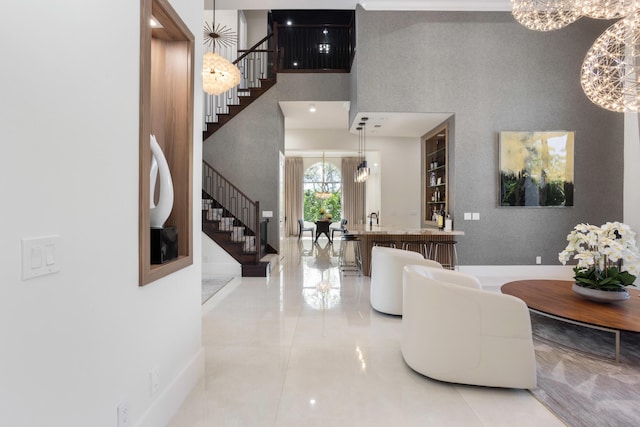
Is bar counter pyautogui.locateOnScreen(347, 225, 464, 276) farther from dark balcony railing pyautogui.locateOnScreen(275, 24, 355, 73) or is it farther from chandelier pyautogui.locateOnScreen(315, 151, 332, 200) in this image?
chandelier pyautogui.locateOnScreen(315, 151, 332, 200)

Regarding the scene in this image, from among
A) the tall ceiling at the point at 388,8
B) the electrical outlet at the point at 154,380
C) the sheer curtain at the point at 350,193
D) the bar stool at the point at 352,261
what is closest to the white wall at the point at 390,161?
the tall ceiling at the point at 388,8

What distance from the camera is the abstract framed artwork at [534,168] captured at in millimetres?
6008

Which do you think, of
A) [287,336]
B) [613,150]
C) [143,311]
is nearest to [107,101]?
[143,311]

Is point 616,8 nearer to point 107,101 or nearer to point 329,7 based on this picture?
point 107,101

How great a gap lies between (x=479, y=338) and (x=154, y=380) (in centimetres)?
204

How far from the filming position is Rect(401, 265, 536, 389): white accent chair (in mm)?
2305

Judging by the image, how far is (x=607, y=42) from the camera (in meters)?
3.13

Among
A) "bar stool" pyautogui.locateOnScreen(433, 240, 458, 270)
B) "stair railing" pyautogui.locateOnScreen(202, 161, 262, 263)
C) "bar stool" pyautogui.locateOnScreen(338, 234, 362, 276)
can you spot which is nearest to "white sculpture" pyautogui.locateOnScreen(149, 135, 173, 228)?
"bar stool" pyautogui.locateOnScreen(338, 234, 362, 276)

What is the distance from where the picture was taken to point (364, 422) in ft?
6.64

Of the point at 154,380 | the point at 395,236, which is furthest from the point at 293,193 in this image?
the point at 154,380

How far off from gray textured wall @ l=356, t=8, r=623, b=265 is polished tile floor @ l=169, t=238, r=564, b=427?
344 centimetres

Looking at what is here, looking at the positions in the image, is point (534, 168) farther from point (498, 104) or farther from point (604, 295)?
point (604, 295)

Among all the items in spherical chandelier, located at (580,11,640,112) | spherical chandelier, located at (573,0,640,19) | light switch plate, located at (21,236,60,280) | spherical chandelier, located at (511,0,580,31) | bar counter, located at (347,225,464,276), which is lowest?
bar counter, located at (347,225,464,276)

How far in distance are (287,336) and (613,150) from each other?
22.0ft
